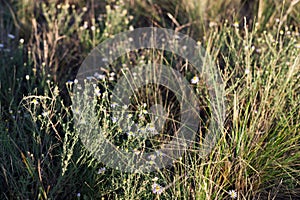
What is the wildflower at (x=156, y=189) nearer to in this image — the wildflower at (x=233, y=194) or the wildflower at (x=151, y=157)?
the wildflower at (x=151, y=157)

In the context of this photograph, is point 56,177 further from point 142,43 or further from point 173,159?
point 142,43

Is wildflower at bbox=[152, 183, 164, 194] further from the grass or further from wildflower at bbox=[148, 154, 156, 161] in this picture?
wildflower at bbox=[148, 154, 156, 161]

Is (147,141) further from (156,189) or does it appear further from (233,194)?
(233,194)

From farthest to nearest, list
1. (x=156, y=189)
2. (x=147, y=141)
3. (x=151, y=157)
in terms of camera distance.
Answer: (x=147, y=141)
(x=151, y=157)
(x=156, y=189)

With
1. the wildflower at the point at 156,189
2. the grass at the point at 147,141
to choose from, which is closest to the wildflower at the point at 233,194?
the grass at the point at 147,141

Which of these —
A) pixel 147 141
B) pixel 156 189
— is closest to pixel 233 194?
pixel 156 189

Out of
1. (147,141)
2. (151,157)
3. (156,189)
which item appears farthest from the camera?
(147,141)

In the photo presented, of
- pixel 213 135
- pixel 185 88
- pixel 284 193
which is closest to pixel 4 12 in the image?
pixel 185 88

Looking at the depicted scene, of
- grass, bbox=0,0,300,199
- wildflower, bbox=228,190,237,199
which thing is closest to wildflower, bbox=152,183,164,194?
grass, bbox=0,0,300,199

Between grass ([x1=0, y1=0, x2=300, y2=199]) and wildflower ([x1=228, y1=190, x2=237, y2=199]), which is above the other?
grass ([x1=0, y1=0, x2=300, y2=199])

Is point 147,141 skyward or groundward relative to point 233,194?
skyward

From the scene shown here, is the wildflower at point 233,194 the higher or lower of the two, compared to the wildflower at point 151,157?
lower

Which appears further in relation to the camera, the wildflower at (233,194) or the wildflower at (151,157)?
the wildflower at (151,157)

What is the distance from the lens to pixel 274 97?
2.64 metres
